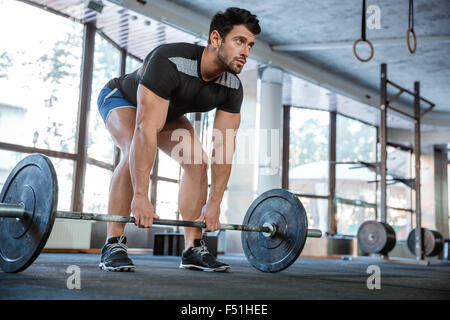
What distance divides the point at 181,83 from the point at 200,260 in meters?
0.74

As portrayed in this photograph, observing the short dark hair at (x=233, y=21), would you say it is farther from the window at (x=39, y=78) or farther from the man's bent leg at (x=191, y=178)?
the window at (x=39, y=78)

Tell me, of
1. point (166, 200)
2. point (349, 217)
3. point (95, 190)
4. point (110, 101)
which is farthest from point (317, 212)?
point (110, 101)

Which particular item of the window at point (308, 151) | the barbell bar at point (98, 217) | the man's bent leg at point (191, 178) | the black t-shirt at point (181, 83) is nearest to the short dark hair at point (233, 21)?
the black t-shirt at point (181, 83)

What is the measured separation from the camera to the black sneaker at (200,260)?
2078 millimetres

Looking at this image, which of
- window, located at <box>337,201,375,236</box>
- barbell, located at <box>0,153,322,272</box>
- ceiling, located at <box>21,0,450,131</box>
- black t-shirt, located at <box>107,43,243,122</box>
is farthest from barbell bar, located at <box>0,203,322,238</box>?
window, located at <box>337,201,375,236</box>

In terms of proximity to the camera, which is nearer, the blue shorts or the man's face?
the man's face

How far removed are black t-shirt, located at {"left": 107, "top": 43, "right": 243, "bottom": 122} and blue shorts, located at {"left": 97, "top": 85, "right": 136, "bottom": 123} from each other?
0.06 feet

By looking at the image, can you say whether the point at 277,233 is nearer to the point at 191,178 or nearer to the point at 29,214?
the point at 191,178

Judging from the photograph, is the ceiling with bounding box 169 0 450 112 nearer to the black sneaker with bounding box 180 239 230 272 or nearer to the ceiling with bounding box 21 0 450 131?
the ceiling with bounding box 21 0 450 131

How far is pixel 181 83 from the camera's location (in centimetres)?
193

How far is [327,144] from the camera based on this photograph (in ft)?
28.1

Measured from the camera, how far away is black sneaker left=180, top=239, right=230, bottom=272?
2.08 metres
